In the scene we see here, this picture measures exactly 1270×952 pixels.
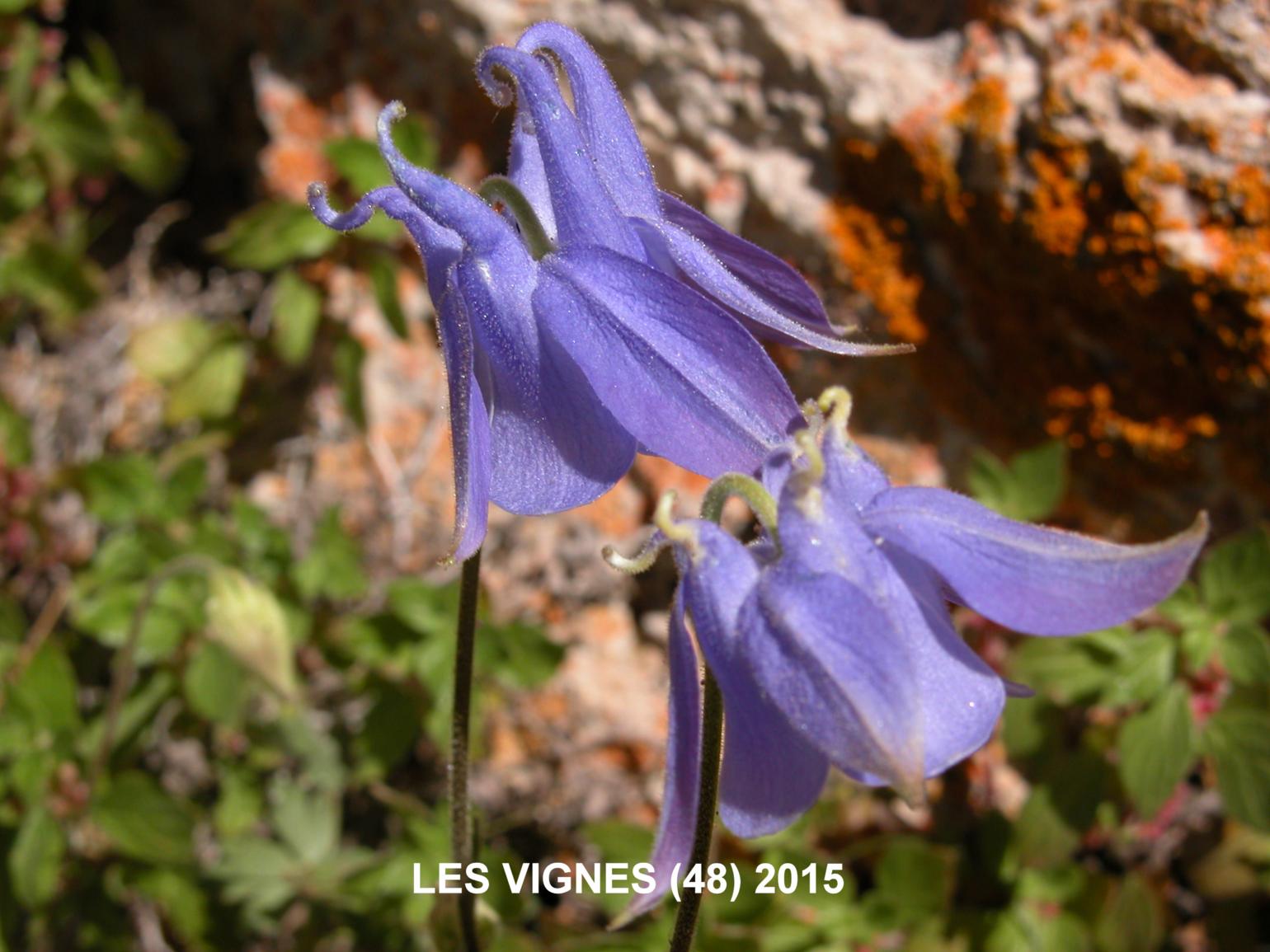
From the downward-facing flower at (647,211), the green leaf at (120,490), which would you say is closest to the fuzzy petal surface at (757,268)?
the downward-facing flower at (647,211)

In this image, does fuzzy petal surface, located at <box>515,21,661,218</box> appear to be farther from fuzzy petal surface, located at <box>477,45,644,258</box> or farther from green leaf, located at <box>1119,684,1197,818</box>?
green leaf, located at <box>1119,684,1197,818</box>

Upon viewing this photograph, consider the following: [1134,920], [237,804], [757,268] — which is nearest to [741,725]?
[757,268]

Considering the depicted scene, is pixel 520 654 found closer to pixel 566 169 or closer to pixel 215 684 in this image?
pixel 215 684

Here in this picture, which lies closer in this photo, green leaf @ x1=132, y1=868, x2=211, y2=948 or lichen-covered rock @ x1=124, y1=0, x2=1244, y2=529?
lichen-covered rock @ x1=124, y1=0, x2=1244, y2=529

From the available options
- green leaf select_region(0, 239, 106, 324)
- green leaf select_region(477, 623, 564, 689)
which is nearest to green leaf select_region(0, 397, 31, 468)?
green leaf select_region(0, 239, 106, 324)

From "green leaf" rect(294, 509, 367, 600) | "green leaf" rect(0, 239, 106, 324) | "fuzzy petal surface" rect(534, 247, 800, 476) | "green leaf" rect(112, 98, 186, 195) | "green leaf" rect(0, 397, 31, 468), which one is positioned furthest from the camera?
"green leaf" rect(112, 98, 186, 195)

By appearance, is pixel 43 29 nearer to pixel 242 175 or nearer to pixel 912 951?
pixel 242 175
